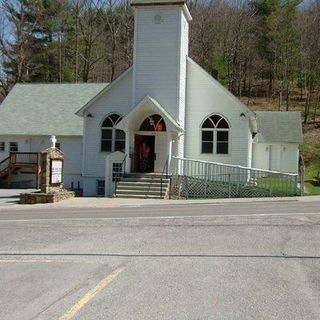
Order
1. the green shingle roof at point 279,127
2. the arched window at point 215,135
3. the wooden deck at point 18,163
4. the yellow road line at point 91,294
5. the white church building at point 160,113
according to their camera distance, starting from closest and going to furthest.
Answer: the yellow road line at point 91,294 → the white church building at point 160,113 → the arched window at point 215,135 → the wooden deck at point 18,163 → the green shingle roof at point 279,127

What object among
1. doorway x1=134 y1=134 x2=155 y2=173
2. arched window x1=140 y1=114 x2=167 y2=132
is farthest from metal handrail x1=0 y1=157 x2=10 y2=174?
arched window x1=140 y1=114 x2=167 y2=132

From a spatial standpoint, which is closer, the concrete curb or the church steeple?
the concrete curb

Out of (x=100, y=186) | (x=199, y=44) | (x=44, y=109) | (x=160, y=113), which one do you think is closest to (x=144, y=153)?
(x=160, y=113)

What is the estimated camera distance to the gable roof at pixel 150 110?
31.1 metres

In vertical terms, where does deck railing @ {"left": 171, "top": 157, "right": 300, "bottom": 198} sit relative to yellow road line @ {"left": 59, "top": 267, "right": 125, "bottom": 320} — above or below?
above

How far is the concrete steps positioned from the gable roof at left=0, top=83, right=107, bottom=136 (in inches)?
365

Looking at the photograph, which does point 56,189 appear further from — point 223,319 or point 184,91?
point 223,319

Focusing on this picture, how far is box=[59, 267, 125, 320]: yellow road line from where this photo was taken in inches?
274

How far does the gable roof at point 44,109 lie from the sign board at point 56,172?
9.17m

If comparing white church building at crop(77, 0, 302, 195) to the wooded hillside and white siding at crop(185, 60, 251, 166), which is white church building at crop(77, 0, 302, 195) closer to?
white siding at crop(185, 60, 251, 166)

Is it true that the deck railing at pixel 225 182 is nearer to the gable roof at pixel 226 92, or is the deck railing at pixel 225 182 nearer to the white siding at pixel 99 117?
the gable roof at pixel 226 92

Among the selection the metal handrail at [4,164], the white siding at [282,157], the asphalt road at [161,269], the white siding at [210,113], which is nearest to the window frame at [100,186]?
the white siding at [210,113]

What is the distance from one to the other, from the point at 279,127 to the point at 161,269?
39207 millimetres

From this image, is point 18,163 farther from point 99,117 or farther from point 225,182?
point 225,182
